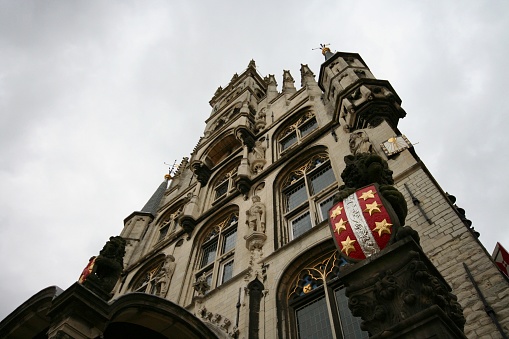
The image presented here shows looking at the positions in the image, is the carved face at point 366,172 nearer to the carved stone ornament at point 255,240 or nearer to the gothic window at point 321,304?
the gothic window at point 321,304

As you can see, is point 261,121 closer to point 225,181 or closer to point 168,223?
point 225,181

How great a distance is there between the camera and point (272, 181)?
1505 centimetres

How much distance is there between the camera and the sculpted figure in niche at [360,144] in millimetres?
10053

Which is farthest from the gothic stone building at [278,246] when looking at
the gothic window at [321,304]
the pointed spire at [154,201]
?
the pointed spire at [154,201]

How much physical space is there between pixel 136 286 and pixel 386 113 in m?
14.0

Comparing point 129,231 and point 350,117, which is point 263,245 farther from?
point 129,231

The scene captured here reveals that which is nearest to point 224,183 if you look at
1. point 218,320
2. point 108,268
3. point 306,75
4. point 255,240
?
point 306,75

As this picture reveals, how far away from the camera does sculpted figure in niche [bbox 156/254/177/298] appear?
1452 cm

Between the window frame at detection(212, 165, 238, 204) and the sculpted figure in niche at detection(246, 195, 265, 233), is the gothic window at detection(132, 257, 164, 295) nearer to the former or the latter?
the window frame at detection(212, 165, 238, 204)

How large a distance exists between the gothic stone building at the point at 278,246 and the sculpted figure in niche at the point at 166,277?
7cm

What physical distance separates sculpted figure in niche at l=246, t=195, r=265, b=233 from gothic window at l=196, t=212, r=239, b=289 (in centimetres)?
154

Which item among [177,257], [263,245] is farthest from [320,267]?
[177,257]

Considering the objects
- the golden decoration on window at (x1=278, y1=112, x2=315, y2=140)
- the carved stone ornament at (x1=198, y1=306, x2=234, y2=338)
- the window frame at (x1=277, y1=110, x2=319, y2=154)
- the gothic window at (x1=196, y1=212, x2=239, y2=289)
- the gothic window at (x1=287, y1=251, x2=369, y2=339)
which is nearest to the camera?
the gothic window at (x1=287, y1=251, x2=369, y2=339)

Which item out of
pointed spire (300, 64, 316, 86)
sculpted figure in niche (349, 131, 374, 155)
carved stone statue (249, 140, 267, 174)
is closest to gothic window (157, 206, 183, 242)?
carved stone statue (249, 140, 267, 174)
